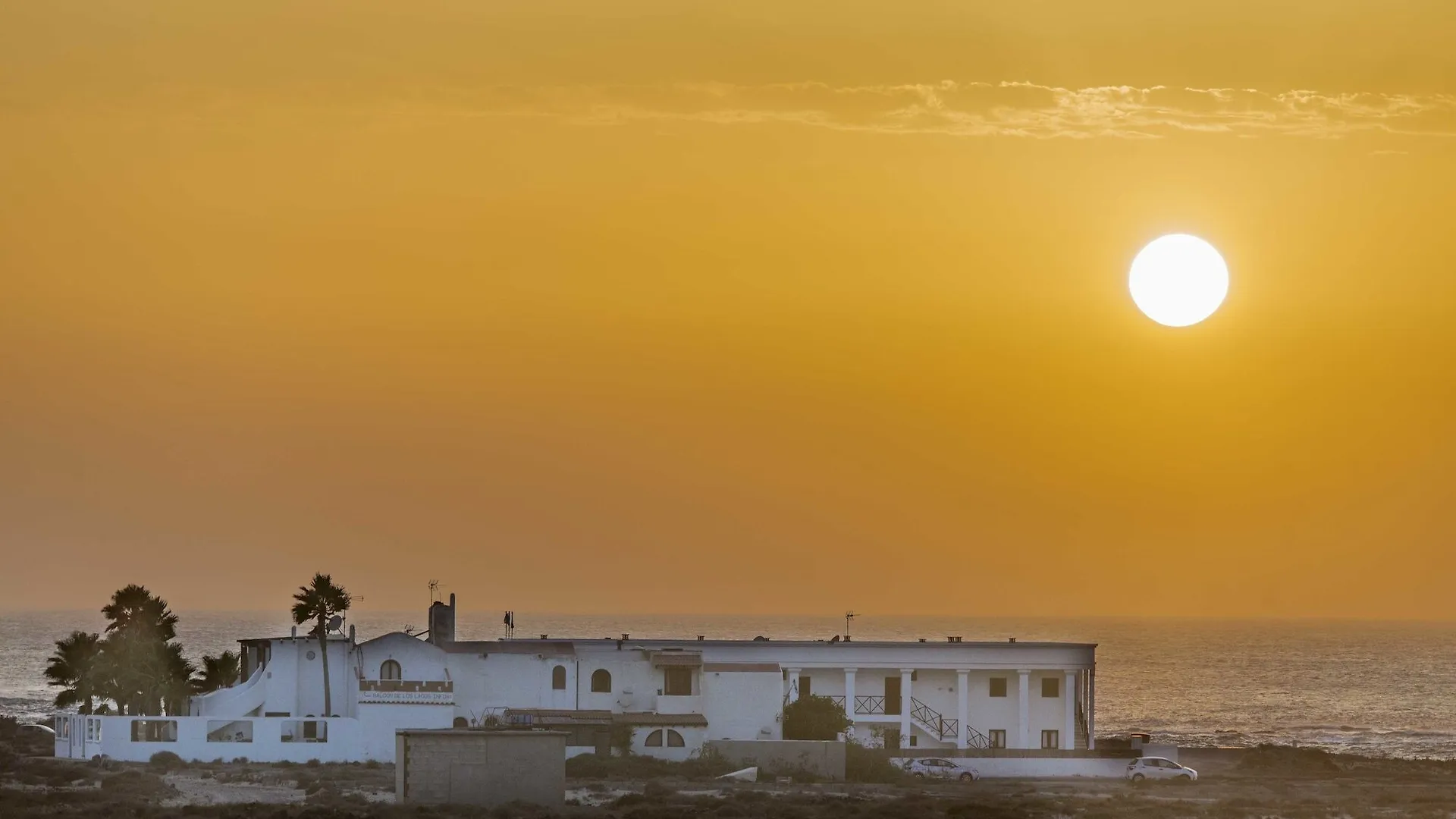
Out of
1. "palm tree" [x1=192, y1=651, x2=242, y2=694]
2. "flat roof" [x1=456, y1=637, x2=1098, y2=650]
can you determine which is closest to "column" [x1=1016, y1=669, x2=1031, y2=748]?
"flat roof" [x1=456, y1=637, x2=1098, y2=650]

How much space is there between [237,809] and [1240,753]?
179 ft

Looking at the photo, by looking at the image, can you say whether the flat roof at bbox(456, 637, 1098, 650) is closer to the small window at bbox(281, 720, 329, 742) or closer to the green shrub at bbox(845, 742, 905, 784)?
the green shrub at bbox(845, 742, 905, 784)

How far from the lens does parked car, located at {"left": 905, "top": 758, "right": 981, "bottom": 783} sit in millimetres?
78125

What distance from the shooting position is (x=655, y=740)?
7994cm

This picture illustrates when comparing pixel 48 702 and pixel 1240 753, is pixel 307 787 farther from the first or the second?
pixel 48 702

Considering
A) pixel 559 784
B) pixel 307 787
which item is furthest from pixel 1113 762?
pixel 307 787

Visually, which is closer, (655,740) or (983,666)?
(655,740)

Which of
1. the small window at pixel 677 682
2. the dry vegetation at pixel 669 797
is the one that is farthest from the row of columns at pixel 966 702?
the dry vegetation at pixel 669 797

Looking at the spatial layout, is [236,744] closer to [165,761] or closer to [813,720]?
[165,761]

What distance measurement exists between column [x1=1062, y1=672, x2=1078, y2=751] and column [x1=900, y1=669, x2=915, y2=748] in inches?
264

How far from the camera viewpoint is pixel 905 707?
86062 mm

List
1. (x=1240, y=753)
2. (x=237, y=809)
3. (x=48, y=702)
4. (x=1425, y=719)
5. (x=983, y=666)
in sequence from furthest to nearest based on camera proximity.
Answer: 1. (x=1425, y=719)
2. (x=48, y=702)
3. (x=1240, y=753)
4. (x=983, y=666)
5. (x=237, y=809)

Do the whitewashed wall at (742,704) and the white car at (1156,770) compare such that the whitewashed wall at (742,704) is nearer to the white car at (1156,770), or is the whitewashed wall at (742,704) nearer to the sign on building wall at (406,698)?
the sign on building wall at (406,698)

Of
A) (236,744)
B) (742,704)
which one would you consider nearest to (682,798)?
(742,704)
